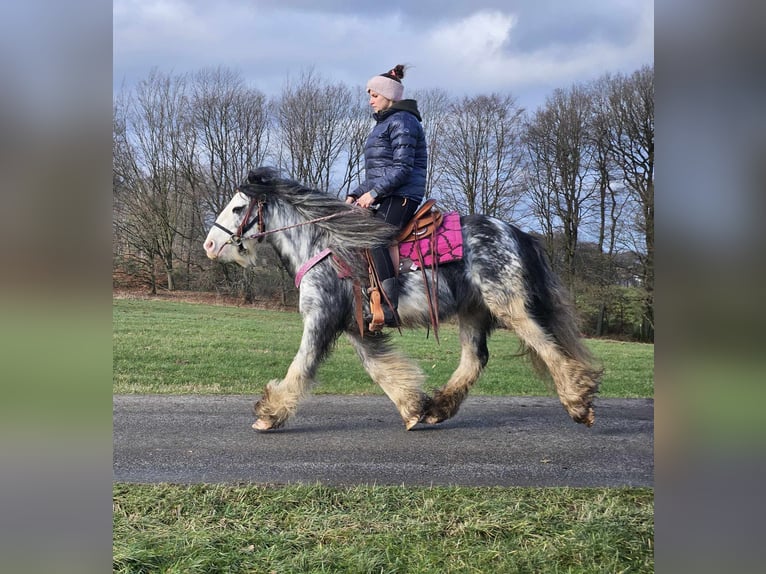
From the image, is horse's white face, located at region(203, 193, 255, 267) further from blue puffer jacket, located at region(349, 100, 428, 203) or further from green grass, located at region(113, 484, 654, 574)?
green grass, located at region(113, 484, 654, 574)

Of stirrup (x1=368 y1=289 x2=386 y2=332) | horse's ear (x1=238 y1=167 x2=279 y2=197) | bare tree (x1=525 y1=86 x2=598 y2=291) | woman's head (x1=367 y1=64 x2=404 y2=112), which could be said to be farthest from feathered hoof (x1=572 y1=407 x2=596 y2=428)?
bare tree (x1=525 y1=86 x2=598 y2=291)

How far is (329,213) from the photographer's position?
16.2 ft

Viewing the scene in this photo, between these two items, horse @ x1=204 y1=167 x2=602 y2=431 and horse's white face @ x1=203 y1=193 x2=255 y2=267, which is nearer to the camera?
horse @ x1=204 y1=167 x2=602 y2=431

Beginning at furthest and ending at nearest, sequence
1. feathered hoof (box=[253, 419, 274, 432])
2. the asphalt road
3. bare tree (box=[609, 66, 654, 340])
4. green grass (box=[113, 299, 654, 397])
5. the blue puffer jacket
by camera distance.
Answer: bare tree (box=[609, 66, 654, 340]), green grass (box=[113, 299, 654, 397]), feathered hoof (box=[253, 419, 274, 432]), the blue puffer jacket, the asphalt road

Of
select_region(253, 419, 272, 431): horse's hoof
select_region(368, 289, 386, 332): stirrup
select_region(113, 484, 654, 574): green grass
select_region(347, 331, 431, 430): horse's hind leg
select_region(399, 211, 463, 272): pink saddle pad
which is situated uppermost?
select_region(399, 211, 463, 272): pink saddle pad

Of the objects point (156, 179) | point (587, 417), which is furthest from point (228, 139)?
point (587, 417)

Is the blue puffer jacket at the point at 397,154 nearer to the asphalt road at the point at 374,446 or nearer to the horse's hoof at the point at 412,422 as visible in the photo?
the horse's hoof at the point at 412,422

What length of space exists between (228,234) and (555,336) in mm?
2512

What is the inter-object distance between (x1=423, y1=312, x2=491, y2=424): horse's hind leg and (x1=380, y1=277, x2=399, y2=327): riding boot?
71 centimetres

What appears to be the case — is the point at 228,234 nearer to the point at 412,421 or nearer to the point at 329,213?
the point at 329,213

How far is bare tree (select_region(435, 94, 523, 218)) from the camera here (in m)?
8.30

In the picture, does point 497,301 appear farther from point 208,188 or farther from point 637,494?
point 208,188

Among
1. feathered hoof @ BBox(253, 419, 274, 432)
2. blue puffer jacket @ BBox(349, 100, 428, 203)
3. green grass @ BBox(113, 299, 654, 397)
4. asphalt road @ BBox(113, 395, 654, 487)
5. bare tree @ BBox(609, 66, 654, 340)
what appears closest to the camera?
asphalt road @ BBox(113, 395, 654, 487)
